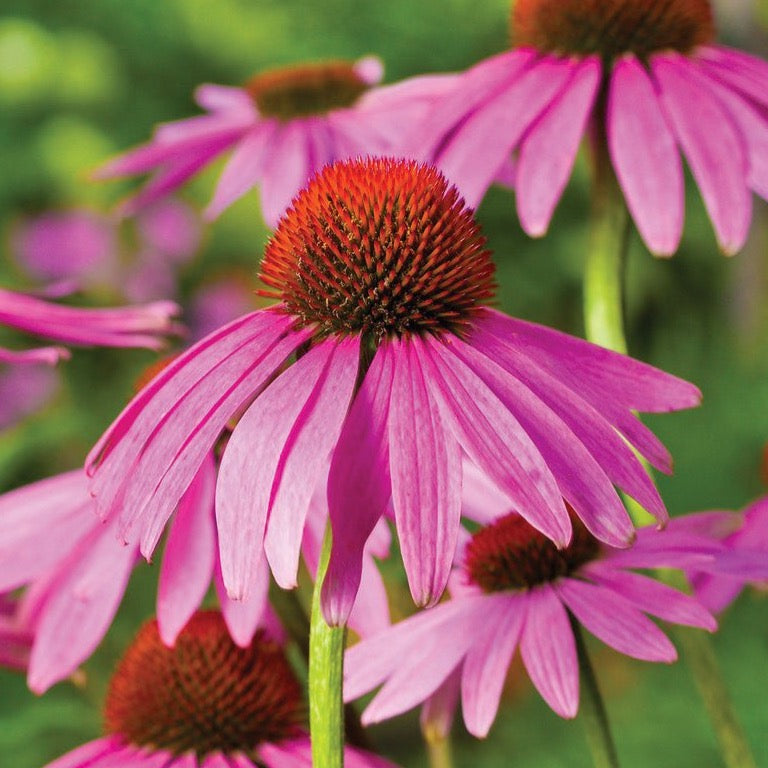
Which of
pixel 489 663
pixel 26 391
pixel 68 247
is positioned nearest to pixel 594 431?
pixel 489 663

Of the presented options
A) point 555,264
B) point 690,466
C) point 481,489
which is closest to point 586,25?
point 481,489

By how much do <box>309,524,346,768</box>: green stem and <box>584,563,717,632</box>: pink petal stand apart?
0.49ft

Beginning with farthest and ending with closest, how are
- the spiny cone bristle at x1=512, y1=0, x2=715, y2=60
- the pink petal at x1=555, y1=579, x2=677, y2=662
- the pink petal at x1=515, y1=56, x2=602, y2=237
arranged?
the spiny cone bristle at x1=512, y1=0, x2=715, y2=60
the pink petal at x1=515, y1=56, x2=602, y2=237
the pink petal at x1=555, y1=579, x2=677, y2=662

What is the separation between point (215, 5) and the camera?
9.32 feet

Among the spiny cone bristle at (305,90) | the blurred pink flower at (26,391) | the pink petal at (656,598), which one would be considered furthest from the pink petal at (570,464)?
the blurred pink flower at (26,391)

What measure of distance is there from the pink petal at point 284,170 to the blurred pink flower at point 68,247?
124 centimetres

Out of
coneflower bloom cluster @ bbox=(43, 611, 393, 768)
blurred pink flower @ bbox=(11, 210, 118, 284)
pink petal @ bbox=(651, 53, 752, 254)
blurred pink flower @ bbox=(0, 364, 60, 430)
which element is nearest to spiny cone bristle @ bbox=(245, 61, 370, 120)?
pink petal @ bbox=(651, 53, 752, 254)

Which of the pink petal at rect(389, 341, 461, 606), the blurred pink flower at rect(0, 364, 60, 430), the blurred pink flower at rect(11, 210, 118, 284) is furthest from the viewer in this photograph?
the blurred pink flower at rect(11, 210, 118, 284)

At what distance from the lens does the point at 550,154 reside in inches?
23.7

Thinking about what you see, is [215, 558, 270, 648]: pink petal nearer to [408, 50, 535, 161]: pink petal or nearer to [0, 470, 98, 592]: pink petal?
[0, 470, 98, 592]: pink petal

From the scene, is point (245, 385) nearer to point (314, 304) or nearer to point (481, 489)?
point (314, 304)

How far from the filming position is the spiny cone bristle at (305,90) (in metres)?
0.88

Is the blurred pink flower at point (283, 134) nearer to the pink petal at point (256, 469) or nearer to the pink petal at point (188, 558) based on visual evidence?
the pink petal at point (188, 558)

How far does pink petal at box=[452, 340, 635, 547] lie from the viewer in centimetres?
39
